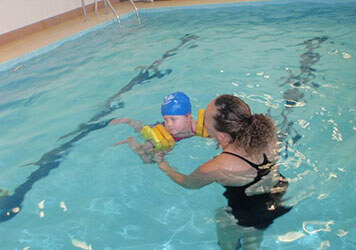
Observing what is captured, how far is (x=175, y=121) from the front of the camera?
3.43 meters

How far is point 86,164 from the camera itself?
3881 millimetres

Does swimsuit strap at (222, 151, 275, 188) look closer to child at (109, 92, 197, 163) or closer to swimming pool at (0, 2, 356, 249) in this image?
swimming pool at (0, 2, 356, 249)

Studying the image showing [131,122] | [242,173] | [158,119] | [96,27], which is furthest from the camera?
[96,27]

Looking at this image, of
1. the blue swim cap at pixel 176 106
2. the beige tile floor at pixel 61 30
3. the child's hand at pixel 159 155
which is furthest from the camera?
the beige tile floor at pixel 61 30

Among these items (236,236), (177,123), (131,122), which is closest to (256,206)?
(236,236)

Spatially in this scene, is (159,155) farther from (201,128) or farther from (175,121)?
(201,128)

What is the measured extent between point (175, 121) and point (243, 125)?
124 centimetres

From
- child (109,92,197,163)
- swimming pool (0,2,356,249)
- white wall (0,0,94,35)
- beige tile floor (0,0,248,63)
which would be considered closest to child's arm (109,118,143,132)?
swimming pool (0,2,356,249)

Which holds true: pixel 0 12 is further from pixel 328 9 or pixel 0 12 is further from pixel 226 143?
pixel 226 143

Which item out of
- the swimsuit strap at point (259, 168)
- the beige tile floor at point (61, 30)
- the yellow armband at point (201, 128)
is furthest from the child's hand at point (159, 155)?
the beige tile floor at point (61, 30)

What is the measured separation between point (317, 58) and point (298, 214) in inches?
155

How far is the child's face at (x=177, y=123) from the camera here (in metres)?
3.41

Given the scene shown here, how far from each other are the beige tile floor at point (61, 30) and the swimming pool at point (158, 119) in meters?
0.66

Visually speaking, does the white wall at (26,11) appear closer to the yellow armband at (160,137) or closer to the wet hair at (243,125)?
the yellow armband at (160,137)
